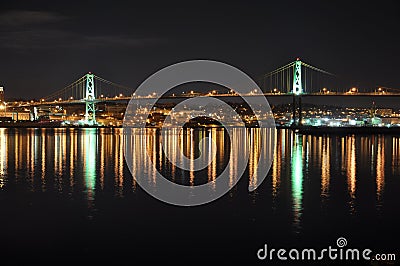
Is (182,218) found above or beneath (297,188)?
beneath

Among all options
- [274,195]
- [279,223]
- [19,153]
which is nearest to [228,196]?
[274,195]

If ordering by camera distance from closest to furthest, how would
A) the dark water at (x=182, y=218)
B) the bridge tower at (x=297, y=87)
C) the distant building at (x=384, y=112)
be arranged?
the dark water at (x=182, y=218) → the bridge tower at (x=297, y=87) → the distant building at (x=384, y=112)

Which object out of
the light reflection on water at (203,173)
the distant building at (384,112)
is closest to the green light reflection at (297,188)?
the light reflection on water at (203,173)

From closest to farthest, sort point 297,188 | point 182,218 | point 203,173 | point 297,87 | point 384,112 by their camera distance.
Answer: point 182,218 → point 297,188 → point 203,173 → point 297,87 → point 384,112

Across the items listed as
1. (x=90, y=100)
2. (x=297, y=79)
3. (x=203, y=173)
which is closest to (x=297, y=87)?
(x=297, y=79)

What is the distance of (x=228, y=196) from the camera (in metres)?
9.37

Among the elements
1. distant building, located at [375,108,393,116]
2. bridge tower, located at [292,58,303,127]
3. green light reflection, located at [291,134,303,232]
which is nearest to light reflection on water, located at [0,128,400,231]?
green light reflection, located at [291,134,303,232]

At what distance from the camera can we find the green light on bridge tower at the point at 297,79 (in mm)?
48322

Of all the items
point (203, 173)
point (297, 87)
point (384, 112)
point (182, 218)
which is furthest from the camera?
point (384, 112)

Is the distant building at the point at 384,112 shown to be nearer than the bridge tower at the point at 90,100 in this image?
No

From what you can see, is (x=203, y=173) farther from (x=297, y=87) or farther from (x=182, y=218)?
(x=297, y=87)

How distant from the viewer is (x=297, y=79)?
165 feet

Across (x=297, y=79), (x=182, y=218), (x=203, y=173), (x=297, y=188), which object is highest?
(x=297, y=79)

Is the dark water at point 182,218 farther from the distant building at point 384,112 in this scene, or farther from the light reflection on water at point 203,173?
the distant building at point 384,112
